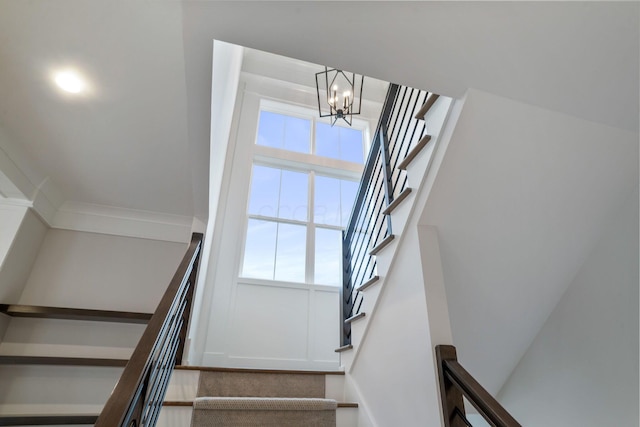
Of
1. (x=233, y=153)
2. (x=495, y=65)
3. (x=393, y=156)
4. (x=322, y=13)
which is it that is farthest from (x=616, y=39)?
(x=233, y=153)

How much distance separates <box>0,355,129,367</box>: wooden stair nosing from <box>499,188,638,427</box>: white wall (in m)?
2.69

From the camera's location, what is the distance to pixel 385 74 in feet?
4.81

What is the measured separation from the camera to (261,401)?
1.97m

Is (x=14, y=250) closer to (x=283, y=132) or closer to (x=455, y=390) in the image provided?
(x=455, y=390)

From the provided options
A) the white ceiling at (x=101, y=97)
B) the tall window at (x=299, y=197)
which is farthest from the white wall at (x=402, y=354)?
the tall window at (x=299, y=197)

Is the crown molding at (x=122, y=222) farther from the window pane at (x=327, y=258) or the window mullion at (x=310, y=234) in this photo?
the window pane at (x=327, y=258)

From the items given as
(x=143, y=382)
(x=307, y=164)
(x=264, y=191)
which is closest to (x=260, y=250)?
(x=264, y=191)

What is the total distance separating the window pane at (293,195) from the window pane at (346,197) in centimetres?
50

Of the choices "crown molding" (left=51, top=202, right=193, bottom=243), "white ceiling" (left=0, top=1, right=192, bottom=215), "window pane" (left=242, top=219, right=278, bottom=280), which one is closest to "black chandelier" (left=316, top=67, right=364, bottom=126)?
"white ceiling" (left=0, top=1, right=192, bottom=215)

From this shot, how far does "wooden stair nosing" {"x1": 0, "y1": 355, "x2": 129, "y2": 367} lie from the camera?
2.02 meters

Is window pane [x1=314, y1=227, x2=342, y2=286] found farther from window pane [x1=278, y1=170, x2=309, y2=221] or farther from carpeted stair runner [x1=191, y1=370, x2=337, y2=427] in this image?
carpeted stair runner [x1=191, y1=370, x2=337, y2=427]

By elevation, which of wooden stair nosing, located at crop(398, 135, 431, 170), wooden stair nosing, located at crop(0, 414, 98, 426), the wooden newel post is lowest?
wooden stair nosing, located at crop(0, 414, 98, 426)

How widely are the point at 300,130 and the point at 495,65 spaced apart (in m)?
3.82

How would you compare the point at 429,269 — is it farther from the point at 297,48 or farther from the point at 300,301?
the point at 300,301
